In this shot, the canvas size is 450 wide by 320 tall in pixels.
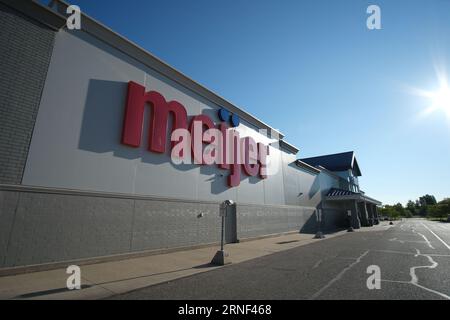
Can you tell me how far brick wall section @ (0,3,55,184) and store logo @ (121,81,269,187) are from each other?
144 inches

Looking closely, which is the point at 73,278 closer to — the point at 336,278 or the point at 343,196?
the point at 336,278

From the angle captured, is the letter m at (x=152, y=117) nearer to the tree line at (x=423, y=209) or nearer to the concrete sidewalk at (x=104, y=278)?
the concrete sidewalk at (x=104, y=278)

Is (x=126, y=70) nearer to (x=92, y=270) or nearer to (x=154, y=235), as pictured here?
(x=154, y=235)

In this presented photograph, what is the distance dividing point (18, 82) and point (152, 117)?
19.0ft

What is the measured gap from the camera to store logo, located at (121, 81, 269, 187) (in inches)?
488

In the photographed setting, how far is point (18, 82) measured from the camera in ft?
28.8

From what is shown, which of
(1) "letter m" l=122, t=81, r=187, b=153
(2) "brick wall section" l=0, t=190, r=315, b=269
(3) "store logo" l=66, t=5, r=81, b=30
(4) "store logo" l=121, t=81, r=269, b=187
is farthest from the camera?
(4) "store logo" l=121, t=81, r=269, b=187

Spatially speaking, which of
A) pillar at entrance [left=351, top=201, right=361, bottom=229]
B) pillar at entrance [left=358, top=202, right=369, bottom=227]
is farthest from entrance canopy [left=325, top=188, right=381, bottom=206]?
pillar at entrance [left=358, top=202, right=369, bottom=227]

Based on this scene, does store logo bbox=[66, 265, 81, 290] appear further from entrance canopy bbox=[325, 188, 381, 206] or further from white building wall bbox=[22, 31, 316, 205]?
entrance canopy bbox=[325, 188, 381, 206]

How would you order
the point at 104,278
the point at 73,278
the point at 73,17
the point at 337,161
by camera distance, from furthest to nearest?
the point at 337,161 → the point at 73,17 → the point at 104,278 → the point at 73,278

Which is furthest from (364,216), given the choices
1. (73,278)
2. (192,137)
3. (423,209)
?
(423,209)

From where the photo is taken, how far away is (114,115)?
11602mm
